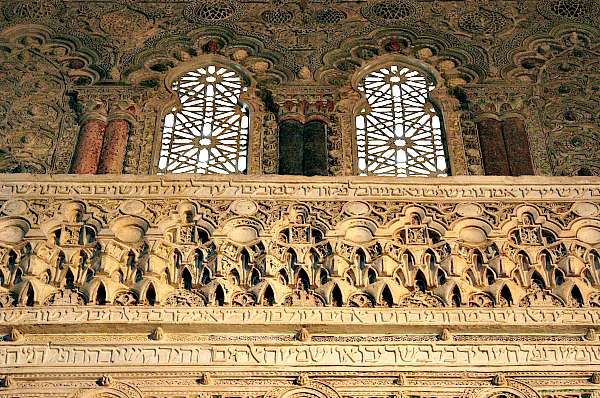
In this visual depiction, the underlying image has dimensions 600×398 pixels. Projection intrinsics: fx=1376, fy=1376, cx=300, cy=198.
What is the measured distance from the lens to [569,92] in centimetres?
1393

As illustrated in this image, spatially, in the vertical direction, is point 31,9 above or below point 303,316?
above

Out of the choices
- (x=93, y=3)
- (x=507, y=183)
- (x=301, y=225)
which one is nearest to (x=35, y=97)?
(x=93, y=3)

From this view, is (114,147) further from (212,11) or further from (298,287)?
(298,287)

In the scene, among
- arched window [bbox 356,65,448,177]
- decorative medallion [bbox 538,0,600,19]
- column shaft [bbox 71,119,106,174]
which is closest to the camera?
column shaft [bbox 71,119,106,174]

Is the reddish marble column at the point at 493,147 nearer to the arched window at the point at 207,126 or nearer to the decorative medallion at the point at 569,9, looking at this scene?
the decorative medallion at the point at 569,9

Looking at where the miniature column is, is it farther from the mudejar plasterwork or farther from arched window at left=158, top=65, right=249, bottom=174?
arched window at left=158, top=65, right=249, bottom=174

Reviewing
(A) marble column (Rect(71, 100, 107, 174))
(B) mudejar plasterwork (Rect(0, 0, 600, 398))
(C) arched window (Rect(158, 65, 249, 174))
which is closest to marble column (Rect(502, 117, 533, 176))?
(B) mudejar plasterwork (Rect(0, 0, 600, 398))

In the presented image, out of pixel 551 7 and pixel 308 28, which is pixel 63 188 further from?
pixel 551 7

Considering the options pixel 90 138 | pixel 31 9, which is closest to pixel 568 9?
pixel 90 138

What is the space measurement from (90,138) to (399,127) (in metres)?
3.00

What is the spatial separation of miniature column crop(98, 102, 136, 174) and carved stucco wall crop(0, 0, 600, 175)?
8 centimetres

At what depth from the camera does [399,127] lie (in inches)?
531

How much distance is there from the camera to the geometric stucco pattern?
32.6 ft

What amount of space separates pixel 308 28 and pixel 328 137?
6.07ft
